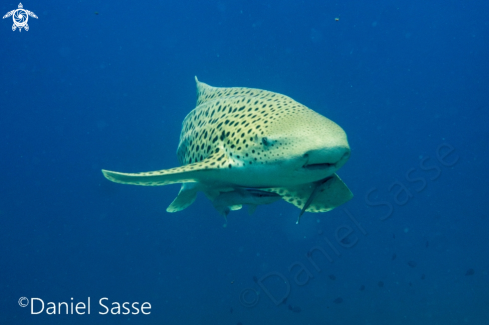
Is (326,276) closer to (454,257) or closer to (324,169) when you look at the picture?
(454,257)

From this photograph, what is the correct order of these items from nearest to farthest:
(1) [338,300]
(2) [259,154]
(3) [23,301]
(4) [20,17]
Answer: (2) [259,154] < (1) [338,300] < (3) [23,301] < (4) [20,17]

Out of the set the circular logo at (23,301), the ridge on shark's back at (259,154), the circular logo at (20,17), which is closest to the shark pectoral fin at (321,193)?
the ridge on shark's back at (259,154)

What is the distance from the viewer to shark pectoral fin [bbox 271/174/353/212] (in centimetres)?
372

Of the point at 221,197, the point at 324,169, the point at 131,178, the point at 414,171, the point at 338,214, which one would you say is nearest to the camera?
the point at 324,169

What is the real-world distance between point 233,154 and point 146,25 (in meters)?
16.5

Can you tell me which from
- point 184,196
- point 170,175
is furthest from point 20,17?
point 170,175

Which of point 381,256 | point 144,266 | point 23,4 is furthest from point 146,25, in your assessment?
point 381,256

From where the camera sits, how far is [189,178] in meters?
3.53

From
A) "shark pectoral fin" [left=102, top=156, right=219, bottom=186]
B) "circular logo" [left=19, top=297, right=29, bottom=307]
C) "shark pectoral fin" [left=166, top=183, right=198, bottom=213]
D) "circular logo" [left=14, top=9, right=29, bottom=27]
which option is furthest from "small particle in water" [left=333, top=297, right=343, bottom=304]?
"circular logo" [left=14, top=9, right=29, bottom=27]

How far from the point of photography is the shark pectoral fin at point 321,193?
12.2ft

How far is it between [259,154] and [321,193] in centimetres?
143

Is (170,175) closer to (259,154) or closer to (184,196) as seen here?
(259,154)

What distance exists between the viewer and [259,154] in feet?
9.86

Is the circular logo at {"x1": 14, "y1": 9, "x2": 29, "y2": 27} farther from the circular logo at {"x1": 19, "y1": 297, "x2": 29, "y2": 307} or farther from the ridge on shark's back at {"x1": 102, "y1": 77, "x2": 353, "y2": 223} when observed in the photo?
the ridge on shark's back at {"x1": 102, "y1": 77, "x2": 353, "y2": 223}
